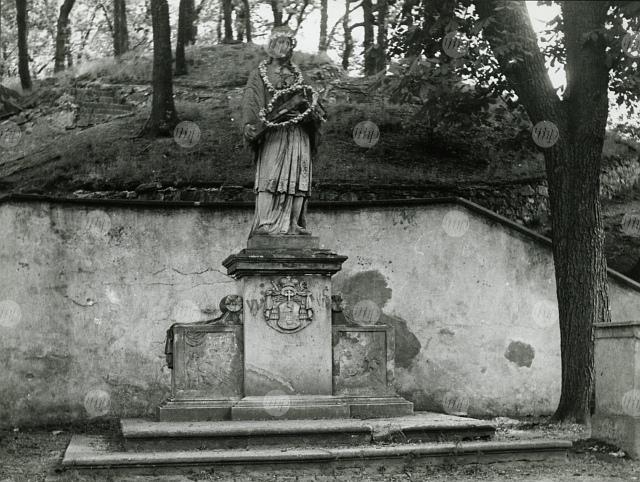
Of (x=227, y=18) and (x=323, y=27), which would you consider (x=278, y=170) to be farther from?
(x=323, y=27)

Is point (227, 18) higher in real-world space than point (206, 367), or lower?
higher

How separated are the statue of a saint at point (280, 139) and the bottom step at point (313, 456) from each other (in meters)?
2.80

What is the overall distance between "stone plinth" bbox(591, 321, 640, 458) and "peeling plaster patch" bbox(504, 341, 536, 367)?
3714 mm

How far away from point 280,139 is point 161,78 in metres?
7.76

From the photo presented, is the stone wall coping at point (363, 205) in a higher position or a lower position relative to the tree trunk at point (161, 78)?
lower

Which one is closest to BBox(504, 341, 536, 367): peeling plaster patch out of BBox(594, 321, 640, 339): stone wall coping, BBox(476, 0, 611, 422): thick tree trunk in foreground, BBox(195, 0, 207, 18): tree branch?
BBox(476, 0, 611, 422): thick tree trunk in foreground

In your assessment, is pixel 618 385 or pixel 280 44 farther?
pixel 280 44

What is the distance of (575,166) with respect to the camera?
11578 millimetres

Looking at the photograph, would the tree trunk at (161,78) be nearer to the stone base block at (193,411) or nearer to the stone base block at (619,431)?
the stone base block at (193,411)

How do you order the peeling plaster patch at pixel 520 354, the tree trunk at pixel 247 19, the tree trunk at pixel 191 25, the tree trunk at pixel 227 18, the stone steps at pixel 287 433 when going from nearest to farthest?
1. the stone steps at pixel 287 433
2. the peeling plaster patch at pixel 520 354
3. the tree trunk at pixel 191 25
4. the tree trunk at pixel 227 18
5. the tree trunk at pixel 247 19

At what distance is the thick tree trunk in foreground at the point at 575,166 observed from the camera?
11.3 m

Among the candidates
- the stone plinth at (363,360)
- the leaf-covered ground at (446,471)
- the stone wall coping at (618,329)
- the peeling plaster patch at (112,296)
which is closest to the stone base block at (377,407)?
the stone plinth at (363,360)

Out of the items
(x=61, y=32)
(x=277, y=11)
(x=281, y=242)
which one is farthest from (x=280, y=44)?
(x=61, y=32)

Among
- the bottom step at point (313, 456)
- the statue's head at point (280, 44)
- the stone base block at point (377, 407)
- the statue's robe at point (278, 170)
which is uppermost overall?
the statue's head at point (280, 44)
